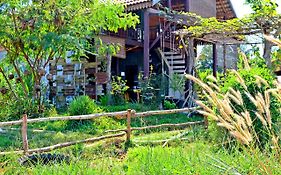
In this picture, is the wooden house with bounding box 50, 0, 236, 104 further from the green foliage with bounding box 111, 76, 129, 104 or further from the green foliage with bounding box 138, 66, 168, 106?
the green foliage with bounding box 111, 76, 129, 104

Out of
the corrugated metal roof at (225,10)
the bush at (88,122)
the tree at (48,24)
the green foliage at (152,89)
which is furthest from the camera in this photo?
the corrugated metal roof at (225,10)

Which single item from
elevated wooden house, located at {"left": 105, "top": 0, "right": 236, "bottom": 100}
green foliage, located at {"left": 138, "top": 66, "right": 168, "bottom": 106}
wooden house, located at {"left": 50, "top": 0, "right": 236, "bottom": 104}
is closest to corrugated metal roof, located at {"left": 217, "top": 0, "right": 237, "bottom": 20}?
wooden house, located at {"left": 50, "top": 0, "right": 236, "bottom": 104}

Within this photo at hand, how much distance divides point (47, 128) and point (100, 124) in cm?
120

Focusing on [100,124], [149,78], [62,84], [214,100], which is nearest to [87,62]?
[62,84]

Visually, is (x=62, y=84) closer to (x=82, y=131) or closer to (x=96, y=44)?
(x=96, y=44)

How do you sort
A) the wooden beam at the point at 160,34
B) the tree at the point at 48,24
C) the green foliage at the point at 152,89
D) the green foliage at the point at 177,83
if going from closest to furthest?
the tree at the point at 48,24, the green foliage at the point at 152,89, the green foliage at the point at 177,83, the wooden beam at the point at 160,34

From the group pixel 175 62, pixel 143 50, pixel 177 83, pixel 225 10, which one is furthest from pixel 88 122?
pixel 225 10

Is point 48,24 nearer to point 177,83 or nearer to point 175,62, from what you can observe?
point 177,83

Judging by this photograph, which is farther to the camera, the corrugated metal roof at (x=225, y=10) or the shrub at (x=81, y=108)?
the corrugated metal roof at (x=225, y=10)

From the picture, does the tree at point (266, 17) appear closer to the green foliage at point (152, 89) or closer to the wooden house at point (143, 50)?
the wooden house at point (143, 50)

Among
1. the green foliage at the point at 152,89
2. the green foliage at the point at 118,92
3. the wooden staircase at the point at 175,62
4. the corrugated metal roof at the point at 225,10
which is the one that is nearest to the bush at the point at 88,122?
the green foliage at the point at 118,92

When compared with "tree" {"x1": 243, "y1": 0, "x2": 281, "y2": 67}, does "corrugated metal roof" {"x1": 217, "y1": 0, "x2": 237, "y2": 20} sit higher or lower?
higher

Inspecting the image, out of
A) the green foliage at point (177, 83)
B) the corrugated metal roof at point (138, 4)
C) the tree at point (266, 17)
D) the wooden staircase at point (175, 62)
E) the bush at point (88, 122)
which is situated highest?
the corrugated metal roof at point (138, 4)

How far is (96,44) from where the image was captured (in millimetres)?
12570
